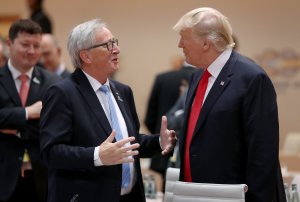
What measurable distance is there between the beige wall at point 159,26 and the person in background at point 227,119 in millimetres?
6637

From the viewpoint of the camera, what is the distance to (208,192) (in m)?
Result: 3.03

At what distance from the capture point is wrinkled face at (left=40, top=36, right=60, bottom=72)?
19.0ft

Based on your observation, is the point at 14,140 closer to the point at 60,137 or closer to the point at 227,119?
the point at 60,137

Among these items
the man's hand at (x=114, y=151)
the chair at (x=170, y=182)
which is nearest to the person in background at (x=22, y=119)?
the chair at (x=170, y=182)

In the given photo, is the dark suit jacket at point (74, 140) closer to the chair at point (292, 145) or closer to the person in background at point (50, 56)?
the person in background at point (50, 56)

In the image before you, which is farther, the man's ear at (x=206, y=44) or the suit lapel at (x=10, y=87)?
the suit lapel at (x=10, y=87)

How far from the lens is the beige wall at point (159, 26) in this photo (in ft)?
31.6

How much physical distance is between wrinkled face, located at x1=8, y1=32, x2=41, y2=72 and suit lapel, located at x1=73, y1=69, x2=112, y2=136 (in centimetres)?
98

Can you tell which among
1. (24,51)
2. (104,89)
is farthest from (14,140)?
(104,89)

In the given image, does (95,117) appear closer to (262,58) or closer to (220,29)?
(220,29)

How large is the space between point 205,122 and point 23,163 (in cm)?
168

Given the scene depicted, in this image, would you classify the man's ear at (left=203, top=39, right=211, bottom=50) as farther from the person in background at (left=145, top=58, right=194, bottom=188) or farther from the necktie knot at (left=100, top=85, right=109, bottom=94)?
the person in background at (left=145, top=58, right=194, bottom=188)

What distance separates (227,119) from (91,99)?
0.78m

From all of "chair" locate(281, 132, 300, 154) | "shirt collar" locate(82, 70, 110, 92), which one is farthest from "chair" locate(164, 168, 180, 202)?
"chair" locate(281, 132, 300, 154)
